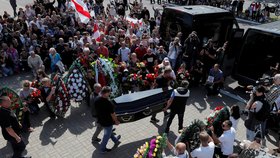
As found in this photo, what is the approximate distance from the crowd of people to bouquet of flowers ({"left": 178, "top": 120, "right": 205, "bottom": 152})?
0.42 m

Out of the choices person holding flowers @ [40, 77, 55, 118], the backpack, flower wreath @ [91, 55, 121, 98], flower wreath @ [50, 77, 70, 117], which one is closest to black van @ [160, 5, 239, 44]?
flower wreath @ [91, 55, 121, 98]

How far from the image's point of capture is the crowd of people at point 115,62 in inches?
250

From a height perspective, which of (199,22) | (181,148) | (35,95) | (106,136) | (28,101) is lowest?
(106,136)

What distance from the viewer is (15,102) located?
24.3 ft

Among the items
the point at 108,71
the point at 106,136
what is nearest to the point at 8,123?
the point at 106,136

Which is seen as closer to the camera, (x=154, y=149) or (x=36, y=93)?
(x=154, y=149)

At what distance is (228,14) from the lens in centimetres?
1215

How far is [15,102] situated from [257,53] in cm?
783

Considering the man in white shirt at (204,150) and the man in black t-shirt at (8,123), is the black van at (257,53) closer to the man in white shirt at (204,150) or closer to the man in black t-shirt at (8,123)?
the man in white shirt at (204,150)

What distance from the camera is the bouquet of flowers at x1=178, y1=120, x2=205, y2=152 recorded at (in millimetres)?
5672

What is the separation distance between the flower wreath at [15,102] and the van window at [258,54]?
7.03 m

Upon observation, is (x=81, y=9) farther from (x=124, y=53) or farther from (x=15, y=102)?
(x=15, y=102)

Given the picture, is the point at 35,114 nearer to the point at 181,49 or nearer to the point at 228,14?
the point at 181,49

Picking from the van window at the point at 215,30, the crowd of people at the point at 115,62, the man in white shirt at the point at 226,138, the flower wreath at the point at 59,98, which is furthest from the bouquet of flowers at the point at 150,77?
the man in white shirt at the point at 226,138
